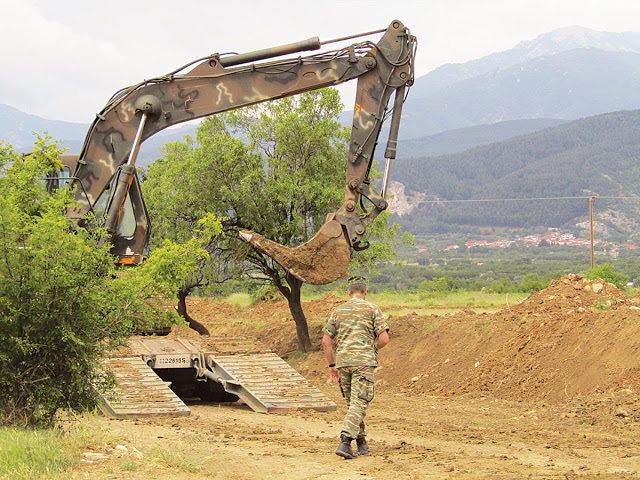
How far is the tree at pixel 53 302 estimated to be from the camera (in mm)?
9648

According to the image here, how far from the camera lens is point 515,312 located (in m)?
19.7

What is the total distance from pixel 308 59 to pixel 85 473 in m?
8.63

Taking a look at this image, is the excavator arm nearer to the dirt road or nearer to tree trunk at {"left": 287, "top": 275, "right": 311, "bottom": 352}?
the dirt road

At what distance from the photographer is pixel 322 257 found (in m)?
13.8

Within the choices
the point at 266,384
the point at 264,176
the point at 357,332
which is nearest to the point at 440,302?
the point at 264,176

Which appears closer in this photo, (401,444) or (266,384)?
(401,444)

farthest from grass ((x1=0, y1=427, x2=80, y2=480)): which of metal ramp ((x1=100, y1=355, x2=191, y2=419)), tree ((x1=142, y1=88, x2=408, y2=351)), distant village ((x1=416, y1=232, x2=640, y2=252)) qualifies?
distant village ((x1=416, y1=232, x2=640, y2=252))

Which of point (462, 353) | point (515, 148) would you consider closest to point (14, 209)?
point (462, 353)

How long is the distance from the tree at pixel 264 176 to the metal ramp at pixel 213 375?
3.97 m

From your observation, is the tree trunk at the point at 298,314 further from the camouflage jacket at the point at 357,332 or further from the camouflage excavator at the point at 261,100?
the camouflage jacket at the point at 357,332

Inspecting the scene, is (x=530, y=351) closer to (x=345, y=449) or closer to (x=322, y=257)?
(x=322, y=257)

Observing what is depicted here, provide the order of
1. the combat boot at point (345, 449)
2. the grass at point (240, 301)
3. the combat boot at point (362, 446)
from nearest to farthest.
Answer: the combat boot at point (345, 449), the combat boot at point (362, 446), the grass at point (240, 301)

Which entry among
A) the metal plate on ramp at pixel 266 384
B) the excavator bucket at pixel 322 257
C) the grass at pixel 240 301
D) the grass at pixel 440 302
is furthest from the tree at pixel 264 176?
the grass at pixel 240 301

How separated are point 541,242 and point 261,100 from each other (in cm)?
11714
